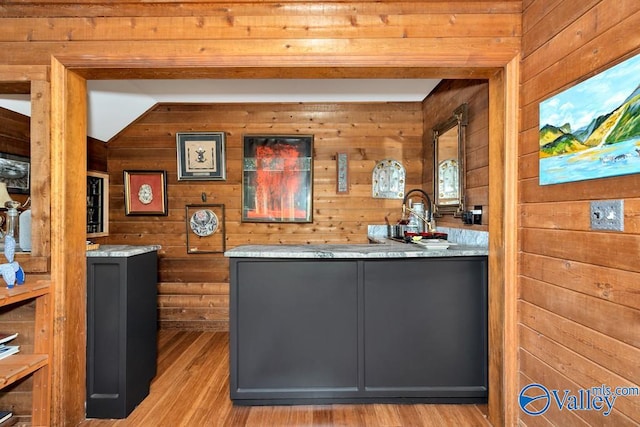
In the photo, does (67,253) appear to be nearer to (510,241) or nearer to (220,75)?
(220,75)

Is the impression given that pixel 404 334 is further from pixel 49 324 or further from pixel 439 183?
pixel 49 324

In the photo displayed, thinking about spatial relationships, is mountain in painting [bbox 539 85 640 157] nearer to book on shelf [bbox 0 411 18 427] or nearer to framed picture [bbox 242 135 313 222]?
framed picture [bbox 242 135 313 222]

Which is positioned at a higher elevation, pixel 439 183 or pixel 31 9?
pixel 31 9

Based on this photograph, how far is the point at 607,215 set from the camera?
1.29 m

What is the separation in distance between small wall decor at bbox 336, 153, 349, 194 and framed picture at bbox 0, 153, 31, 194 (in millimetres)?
2737

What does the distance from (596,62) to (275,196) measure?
2.87 metres

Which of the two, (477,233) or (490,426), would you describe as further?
(477,233)

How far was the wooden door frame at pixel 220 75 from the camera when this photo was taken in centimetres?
186

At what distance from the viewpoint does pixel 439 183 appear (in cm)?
315

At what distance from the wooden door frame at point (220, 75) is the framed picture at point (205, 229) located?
1.69 meters

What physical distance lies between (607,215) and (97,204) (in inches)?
163

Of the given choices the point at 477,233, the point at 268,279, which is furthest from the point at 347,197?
the point at 268,279

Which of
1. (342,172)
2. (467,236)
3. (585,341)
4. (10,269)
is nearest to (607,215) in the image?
(585,341)

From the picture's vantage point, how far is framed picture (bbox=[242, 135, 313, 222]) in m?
3.67
